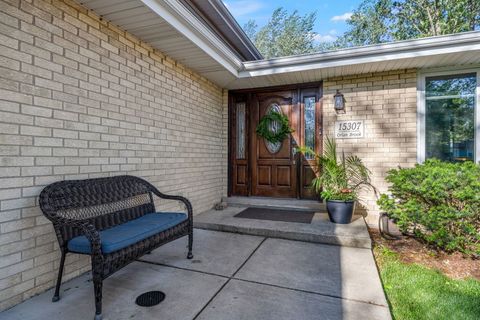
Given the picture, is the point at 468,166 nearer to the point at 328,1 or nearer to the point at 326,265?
the point at 326,265

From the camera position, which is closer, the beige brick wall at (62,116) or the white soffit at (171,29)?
the beige brick wall at (62,116)

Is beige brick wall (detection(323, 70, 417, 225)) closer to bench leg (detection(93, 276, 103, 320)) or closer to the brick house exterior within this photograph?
the brick house exterior

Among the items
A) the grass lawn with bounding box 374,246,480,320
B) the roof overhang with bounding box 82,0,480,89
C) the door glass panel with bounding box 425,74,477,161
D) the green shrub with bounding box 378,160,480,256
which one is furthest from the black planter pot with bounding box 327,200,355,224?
the roof overhang with bounding box 82,0,480,89

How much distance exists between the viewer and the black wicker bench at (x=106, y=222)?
1.84 metres

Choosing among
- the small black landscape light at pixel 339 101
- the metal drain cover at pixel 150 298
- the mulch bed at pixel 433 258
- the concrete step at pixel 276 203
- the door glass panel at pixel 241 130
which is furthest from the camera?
the door glass panel at pixel 241 130

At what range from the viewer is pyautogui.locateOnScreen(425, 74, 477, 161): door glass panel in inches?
154

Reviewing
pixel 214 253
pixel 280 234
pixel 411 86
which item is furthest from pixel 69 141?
pixel 411 86

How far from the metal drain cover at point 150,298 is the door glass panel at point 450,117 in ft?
14.0

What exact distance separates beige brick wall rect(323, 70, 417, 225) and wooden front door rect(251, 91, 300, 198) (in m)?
0.87

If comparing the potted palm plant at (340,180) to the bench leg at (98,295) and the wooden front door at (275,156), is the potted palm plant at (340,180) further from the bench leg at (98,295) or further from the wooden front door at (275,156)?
the bench leg at (98,295)

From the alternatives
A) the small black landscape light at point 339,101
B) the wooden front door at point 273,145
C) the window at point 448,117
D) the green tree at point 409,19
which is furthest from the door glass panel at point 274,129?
the green tree at point 409,19

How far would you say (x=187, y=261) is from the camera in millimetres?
2779

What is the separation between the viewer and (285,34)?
56.4 feet

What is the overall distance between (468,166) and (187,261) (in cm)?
343
